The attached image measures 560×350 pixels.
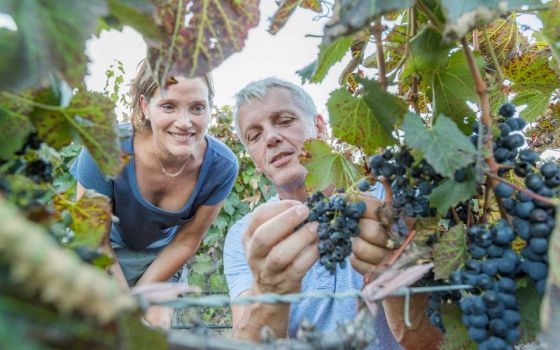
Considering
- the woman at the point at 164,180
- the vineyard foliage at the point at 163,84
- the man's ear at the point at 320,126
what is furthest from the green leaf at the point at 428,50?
the woman at the point at 164,180

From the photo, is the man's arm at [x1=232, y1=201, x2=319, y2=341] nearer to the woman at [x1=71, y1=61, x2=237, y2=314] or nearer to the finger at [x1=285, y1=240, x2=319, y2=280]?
the finger at [x1=285, y1=240, x2=319, y2=280]

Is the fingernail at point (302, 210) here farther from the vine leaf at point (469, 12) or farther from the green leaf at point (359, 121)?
the vine leaf at point (469, 12)

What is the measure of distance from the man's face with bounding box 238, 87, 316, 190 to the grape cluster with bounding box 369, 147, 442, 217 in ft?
3.47

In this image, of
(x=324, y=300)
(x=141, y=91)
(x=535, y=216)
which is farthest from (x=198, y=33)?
(x=141, y=91)

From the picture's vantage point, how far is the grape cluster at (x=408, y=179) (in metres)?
0.62

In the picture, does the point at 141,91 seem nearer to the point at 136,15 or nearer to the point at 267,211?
the point at 267,211

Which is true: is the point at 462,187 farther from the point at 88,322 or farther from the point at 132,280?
the point at 132,280

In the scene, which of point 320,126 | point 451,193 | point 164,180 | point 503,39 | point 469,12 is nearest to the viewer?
point 469,12

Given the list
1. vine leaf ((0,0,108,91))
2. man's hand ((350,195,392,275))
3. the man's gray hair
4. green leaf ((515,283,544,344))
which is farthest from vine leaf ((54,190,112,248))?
the man's gray hair

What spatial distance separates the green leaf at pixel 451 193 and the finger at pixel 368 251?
16 cm

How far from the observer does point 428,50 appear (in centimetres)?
68

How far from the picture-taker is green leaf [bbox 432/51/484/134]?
27.4 inches

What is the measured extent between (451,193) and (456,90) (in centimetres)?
20

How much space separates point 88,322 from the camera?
0.25 m
